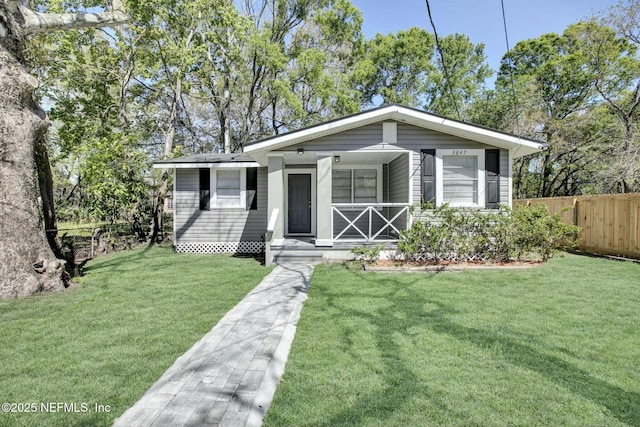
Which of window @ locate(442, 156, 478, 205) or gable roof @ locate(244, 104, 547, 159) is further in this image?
window @ locate(442, 156, 478, 205)

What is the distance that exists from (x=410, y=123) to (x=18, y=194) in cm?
793

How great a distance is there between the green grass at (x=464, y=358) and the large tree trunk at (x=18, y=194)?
4.53 meters

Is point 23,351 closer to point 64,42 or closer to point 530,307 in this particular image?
point 530,307

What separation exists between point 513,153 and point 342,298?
631 centimetres

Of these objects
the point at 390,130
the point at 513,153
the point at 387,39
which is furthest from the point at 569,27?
the point at 390,130

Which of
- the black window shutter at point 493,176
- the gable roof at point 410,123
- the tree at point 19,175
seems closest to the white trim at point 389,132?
the gable roof at point 410,123

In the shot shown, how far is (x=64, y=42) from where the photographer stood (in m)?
12.2

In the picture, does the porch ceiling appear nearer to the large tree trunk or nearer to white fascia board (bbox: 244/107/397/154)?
white fascia board (bbox: 244/107/397/154)

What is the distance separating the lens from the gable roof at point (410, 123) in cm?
761

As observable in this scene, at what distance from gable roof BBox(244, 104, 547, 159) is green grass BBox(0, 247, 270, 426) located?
10.6 feet

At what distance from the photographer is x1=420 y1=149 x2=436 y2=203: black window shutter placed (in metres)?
8.04

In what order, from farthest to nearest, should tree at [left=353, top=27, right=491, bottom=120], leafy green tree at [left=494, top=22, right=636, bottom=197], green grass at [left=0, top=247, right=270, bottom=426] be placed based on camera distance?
tree at [left=353, top=27, right=491, bottom=120], leafy green tree at [left=494, top=22, right=636, bottom=197], green grass at [left=0, top=247, right=270, bottom=426]

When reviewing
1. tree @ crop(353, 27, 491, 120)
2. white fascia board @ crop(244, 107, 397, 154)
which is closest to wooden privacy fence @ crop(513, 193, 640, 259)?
white fascia board @ crop(244, 107, 397, 154)

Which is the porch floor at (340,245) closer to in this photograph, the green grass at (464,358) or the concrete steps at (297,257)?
the concrete steps at (297,257)
